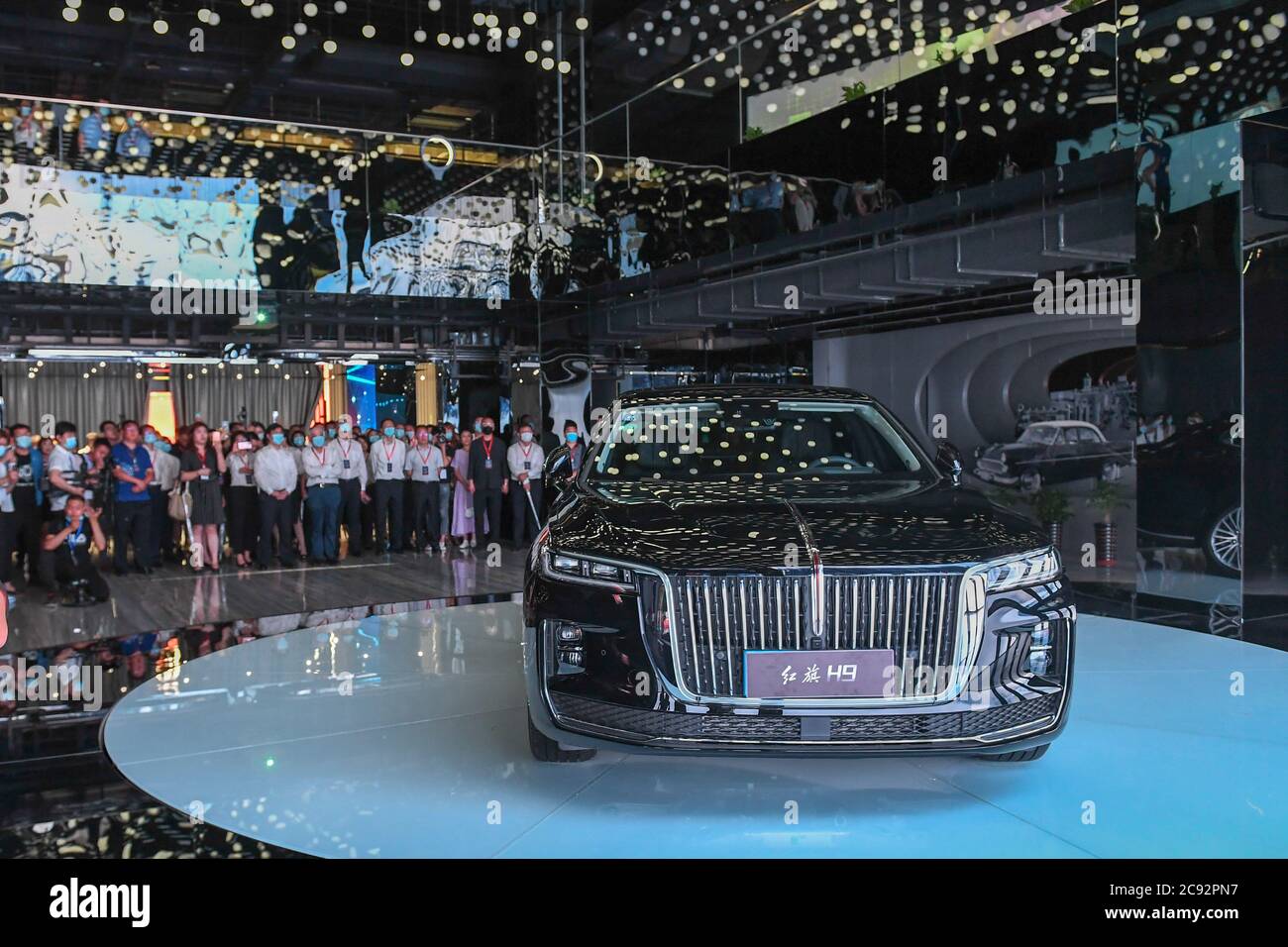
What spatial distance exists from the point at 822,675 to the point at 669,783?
88 cm

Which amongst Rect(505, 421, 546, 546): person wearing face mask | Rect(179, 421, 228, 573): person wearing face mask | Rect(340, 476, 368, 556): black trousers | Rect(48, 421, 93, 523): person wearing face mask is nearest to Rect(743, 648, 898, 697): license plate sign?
Rect(48, 421, 93, 523): person wearing face mask

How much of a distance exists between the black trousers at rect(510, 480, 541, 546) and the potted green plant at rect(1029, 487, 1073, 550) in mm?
5931

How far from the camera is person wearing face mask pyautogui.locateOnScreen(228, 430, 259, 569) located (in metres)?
11.5

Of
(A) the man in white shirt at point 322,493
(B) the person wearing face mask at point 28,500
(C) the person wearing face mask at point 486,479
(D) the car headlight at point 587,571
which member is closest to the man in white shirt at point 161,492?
(B) the person wearing face mask at point 28,500

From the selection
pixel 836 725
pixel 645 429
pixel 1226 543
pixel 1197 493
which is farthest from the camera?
pixel 1197 493

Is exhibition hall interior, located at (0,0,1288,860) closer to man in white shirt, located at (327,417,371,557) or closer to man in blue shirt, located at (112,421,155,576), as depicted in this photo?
man in blue shirt, located at (112,421,155,576)

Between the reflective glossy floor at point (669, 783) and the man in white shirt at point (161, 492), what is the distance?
22.7 ft

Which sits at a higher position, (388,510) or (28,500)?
(28,500)

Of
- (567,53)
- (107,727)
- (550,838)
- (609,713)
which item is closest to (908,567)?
(609,713)

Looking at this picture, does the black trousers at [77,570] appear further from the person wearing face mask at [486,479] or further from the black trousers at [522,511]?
the black trousers at [522,511]

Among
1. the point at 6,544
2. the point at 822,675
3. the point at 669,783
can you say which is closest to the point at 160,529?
the point at 6,544

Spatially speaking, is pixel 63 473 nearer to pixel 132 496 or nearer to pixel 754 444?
pixel 132 496

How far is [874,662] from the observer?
3.03 m

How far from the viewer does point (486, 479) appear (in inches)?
516
